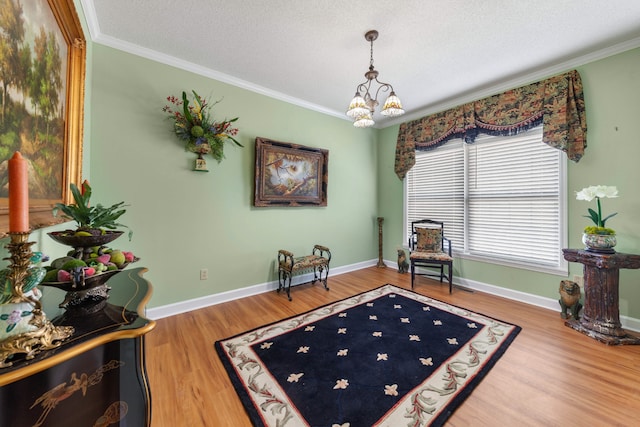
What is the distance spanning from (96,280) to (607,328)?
11.9ft

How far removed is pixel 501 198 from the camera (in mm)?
3074

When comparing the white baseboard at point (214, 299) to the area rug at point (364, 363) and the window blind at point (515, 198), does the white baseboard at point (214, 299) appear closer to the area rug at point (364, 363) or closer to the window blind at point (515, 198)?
the area rug at point (364, 363)

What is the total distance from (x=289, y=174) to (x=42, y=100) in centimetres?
236

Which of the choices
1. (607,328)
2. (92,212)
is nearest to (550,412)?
(607,328)

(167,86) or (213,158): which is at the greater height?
(167,86)

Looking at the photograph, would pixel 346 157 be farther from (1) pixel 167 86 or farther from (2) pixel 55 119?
(2) pixel 55 119

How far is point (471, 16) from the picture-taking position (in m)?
1.93

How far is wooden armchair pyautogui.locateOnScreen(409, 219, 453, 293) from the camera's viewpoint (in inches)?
128

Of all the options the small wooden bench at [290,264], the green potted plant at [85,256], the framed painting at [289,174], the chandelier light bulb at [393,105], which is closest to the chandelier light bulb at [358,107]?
the chandelier light bulb at [393,105]

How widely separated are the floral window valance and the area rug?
211cm

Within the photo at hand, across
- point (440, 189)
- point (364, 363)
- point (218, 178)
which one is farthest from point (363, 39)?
point (364, 363)

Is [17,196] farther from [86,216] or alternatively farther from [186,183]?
[186,183]

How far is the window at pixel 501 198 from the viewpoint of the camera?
2.71 meters

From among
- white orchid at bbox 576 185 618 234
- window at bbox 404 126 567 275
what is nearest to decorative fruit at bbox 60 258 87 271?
white orchid at bbox 576 185 618 234
